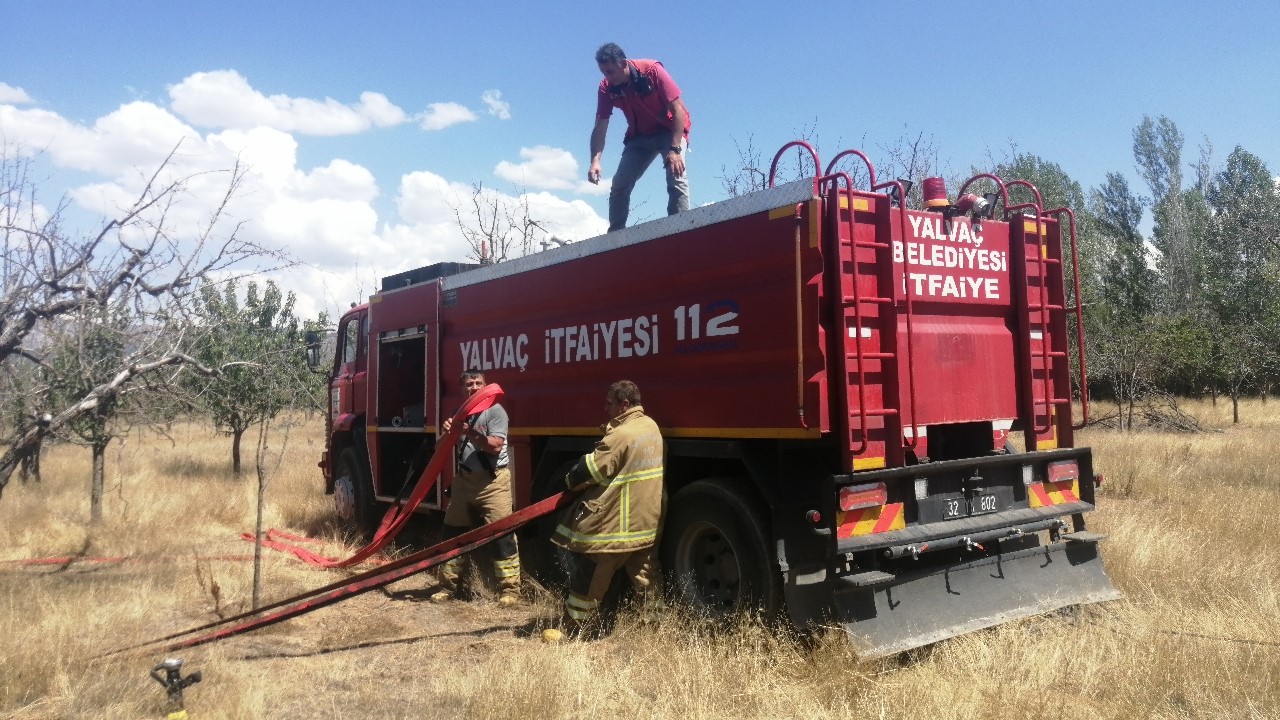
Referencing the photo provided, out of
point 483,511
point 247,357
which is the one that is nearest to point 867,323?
point 483,511

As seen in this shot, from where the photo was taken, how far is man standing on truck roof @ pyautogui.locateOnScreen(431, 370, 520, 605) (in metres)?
6.83

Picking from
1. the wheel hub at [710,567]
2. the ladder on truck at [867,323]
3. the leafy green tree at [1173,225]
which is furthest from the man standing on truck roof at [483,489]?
the leafy green tree at [1173,225]

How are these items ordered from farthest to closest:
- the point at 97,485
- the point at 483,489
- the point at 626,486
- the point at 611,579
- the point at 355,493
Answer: the point at 97,485 < the point at 355,493 < the point at 483,489 < the point at 611,579 < the point at 626,486

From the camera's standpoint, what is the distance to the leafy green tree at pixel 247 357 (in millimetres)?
6883

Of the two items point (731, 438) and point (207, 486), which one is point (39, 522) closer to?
point (207, 486)

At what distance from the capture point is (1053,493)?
585cm

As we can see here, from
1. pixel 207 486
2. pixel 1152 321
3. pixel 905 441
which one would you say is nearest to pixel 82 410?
pixel 905 441

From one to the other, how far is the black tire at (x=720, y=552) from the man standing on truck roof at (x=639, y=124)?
2565 millimetres

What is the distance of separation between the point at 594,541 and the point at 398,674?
1.31 metres

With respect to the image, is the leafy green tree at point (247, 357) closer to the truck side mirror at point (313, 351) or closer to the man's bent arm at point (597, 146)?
the truck side mirror at point (313, 351)

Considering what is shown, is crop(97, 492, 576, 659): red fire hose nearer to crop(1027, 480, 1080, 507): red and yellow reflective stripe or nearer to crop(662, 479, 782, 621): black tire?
crop(662, 479, 782, 621): black tire

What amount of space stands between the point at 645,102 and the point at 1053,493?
4.05m

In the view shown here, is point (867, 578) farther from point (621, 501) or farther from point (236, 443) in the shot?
point (236, 443)

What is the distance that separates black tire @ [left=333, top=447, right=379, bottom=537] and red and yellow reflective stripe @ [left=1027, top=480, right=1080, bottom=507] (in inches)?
255
